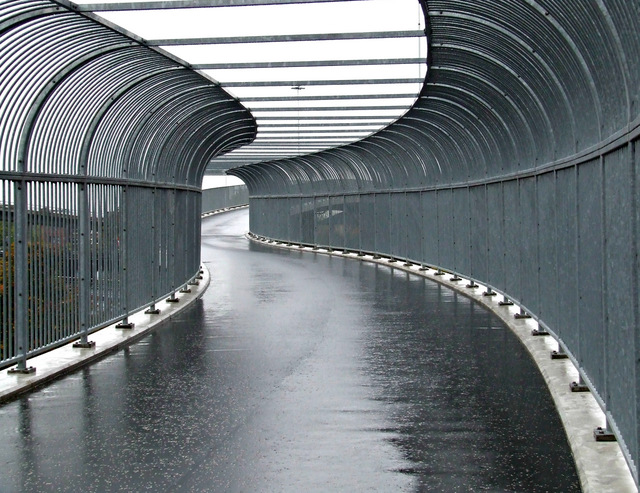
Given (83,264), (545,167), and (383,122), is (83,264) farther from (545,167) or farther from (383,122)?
(383,122)

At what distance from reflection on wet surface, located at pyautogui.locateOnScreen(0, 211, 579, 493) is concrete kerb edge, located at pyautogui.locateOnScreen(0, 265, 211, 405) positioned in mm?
164

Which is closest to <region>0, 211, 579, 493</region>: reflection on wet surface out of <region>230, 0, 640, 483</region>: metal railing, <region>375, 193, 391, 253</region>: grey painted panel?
<region>230, 0, 640, 483</region>: metal railing

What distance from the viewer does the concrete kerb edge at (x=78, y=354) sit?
329 inches

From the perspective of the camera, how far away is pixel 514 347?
412 inches

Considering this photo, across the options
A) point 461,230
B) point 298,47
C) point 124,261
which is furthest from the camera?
point 461,230

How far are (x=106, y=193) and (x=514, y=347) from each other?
5.11m

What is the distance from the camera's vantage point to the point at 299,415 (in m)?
7.33

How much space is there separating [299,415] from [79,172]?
15.1 feet

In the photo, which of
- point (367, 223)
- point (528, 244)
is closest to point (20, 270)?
point (528, 244)

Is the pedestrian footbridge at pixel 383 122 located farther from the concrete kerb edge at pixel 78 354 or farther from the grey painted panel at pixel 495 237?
the concrete kerb edge at pixel 78 354

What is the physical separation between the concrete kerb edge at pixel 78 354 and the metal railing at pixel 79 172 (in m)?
0.19

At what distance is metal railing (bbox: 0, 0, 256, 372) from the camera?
8547mm

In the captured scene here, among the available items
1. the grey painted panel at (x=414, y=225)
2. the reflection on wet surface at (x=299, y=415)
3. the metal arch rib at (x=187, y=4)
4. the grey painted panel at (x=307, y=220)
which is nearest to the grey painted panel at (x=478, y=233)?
the reflection on wet surface at (x=299, y=415)

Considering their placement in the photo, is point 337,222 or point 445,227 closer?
point 445,227
